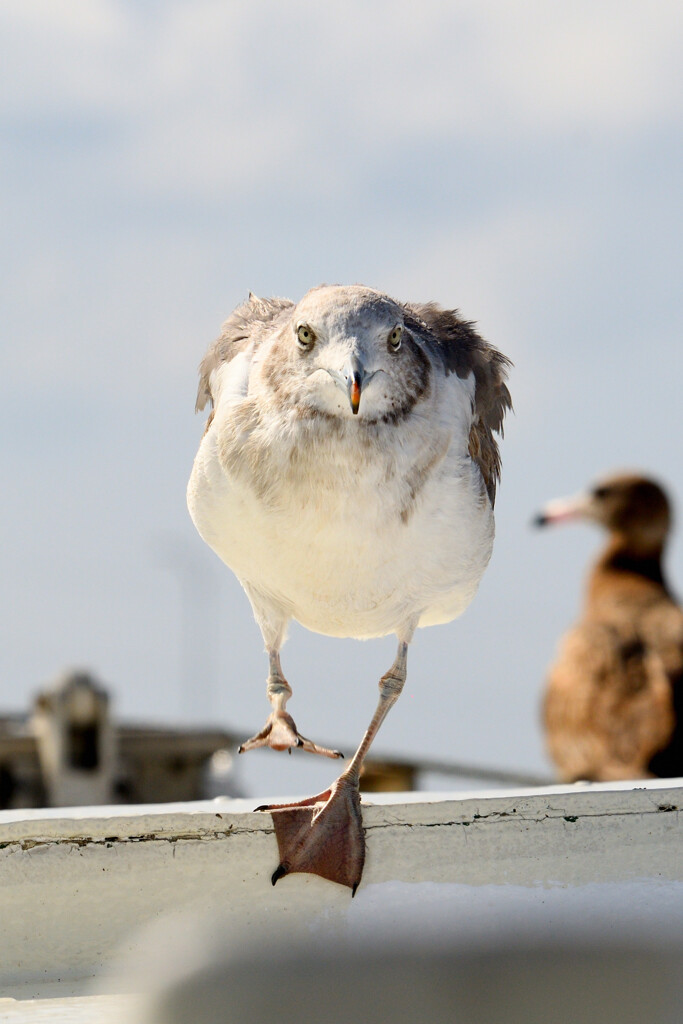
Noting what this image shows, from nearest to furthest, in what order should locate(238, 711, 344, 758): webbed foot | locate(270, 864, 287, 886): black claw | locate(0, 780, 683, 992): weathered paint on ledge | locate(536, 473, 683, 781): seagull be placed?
1. locate(0, 780, 683, 992): weathered paint on ledge
2. locate(270, 864, 287, 886): black claw
3. locate(238, 711, 344, 758): webbed foot
4. locate(536, 473, 683, 781): seagull

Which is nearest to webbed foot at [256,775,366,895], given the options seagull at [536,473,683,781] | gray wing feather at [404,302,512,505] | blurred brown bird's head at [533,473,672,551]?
gray wing feather at [404,302,512,505]

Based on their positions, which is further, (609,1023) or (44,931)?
(44,931)

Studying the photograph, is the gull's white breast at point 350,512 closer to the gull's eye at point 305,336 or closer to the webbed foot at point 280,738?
the gull's eye at point 305,336

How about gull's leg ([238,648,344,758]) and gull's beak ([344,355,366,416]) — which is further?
gull's leg ([238,648,344,758])

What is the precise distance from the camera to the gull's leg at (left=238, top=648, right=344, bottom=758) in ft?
16.0

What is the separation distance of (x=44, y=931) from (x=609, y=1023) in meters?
1.79

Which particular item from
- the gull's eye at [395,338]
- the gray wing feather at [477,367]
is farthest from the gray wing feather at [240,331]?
the gull's eye at [395,338]

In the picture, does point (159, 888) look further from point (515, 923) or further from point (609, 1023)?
point (609, 1023)

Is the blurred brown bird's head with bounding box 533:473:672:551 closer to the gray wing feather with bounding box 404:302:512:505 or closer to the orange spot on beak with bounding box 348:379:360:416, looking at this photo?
the gray wing feather with bounding box 404:302:512:505

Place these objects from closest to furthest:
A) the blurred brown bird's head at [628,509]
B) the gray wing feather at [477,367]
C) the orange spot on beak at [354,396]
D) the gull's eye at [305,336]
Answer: the orange spot on beak at [354,396] → the gull's eye at [305,336] → the gray wing feather at [477,367] → the blurred brown bird's head at [628,509]

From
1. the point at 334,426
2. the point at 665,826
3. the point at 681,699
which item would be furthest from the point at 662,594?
the point at 334,426

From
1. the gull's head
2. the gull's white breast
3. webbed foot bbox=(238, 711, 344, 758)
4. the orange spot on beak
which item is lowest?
webbed foot bbox=(238, 711, 344, 758)

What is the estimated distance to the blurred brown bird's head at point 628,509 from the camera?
1498cm

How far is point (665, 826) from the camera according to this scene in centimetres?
454
